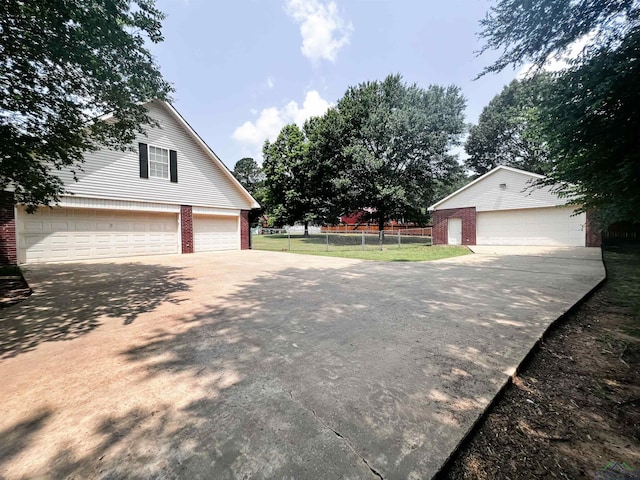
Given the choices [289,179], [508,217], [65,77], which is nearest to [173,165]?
[65,77]

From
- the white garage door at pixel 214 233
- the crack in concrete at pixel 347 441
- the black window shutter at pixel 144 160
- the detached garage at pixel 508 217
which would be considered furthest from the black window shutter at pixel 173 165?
the detached garage at pixel 508 217

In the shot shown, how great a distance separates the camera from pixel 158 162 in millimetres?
12117

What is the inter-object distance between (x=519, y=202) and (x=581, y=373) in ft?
53.0

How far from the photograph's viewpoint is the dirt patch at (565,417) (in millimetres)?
1512

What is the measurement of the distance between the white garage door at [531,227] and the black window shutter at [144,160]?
18.8 metres

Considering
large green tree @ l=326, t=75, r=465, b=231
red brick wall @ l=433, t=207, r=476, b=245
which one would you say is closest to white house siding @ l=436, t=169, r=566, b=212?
red brick wall @ l=433, t=207, r=476, b=245

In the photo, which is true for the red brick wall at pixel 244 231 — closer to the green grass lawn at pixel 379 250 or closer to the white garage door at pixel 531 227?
the green grass lawn at pixel 379 250

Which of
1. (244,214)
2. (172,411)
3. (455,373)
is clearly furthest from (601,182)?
(244,214)

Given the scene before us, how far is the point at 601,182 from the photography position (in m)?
4.04

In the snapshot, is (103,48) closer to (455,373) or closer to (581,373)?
(455,373)

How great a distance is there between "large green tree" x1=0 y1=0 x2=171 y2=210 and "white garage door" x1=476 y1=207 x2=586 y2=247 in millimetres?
18000

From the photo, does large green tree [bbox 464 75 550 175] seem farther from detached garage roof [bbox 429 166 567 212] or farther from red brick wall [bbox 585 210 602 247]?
red brick wall [bbox 585 210 602 247]

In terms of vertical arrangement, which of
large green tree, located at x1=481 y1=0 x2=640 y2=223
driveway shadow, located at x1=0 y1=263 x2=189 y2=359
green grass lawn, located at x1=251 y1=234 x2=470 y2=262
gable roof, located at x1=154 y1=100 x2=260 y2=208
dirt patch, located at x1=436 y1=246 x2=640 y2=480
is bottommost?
dirt patch, located at x1=436 y1=246 x2=640 y2=480

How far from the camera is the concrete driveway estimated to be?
150cm
